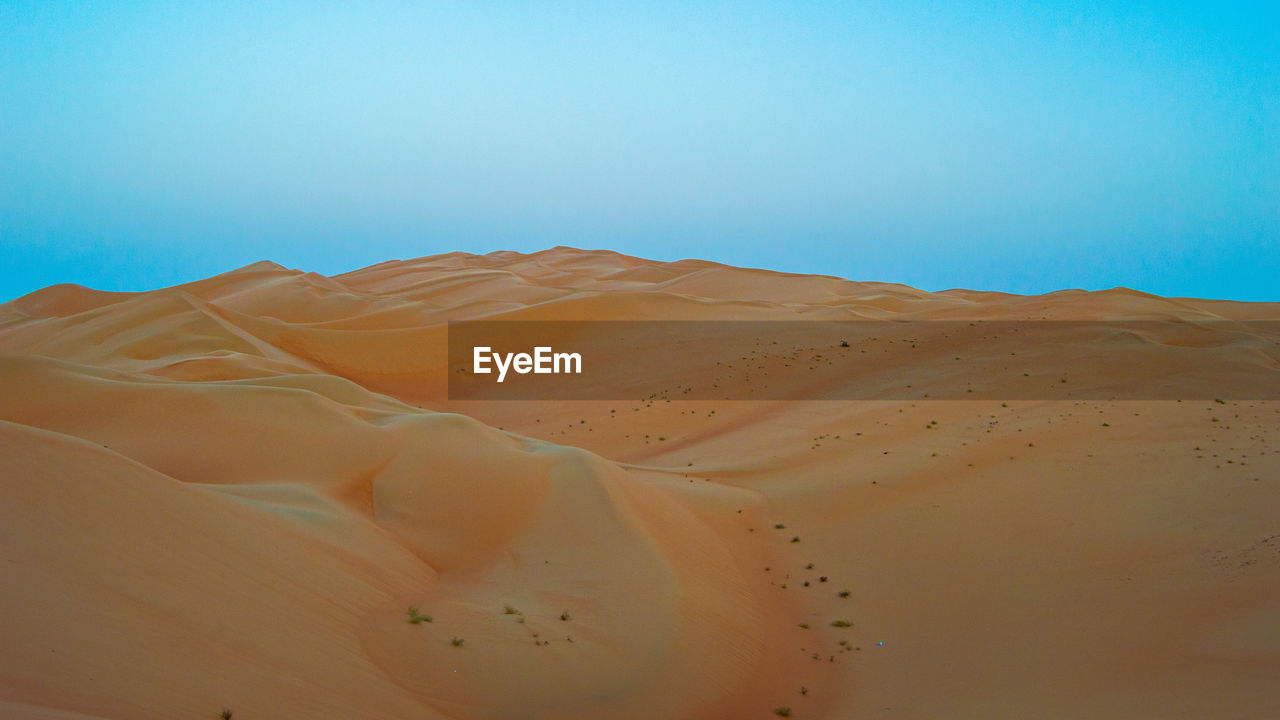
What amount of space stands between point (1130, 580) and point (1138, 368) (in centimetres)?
1244

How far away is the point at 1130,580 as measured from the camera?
1225cm

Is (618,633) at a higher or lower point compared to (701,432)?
lower

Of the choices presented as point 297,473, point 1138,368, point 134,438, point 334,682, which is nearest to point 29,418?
point 134,438

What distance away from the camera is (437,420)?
52.3ft

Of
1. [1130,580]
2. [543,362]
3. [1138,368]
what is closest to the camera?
[1130,580]

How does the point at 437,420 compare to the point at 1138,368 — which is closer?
the point at 437,420

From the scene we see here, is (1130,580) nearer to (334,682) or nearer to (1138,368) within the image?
(334,682)

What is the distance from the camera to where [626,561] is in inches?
471

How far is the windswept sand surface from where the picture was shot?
25.5 ft

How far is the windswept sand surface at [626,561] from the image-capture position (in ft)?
25.5

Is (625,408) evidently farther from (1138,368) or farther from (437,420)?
(1138,368)

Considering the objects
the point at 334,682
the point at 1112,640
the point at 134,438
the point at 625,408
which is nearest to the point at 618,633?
the point at 334,682

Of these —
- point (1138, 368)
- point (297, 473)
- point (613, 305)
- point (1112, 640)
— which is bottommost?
point (1112, 640)

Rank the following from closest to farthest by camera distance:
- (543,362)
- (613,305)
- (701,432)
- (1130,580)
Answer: (1130,580)
(701,432)
(543,362)
(613,305)
